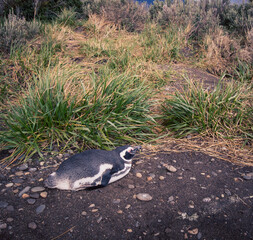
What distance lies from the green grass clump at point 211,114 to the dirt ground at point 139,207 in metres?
0.74

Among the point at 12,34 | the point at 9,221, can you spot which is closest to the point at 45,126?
the point at 9,221

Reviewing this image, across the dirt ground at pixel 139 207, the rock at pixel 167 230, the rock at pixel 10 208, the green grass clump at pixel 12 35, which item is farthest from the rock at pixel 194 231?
the green grass clump at pixel 12 35

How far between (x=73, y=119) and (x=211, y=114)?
1.73 metres

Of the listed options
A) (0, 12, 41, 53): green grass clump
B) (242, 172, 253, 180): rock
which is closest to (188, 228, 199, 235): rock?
(242, 172, 253, 180): rock

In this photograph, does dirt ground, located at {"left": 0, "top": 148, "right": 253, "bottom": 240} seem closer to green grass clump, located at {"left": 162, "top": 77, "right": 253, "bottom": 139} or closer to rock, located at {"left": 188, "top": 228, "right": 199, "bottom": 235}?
rock, located at {"left": 188, "top": 228, "right": 199, "bottom": 235}

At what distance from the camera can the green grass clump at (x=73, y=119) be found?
2.80 m

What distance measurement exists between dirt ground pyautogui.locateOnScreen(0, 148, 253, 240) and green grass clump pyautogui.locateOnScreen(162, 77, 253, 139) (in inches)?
29.3

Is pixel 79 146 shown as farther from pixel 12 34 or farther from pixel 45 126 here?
pixel 12 34

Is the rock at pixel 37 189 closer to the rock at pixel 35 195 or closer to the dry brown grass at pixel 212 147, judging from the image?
the rock at pixel 35 195

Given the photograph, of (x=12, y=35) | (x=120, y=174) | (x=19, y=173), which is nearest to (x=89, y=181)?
(x=120, y=174)

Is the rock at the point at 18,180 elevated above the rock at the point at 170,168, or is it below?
below

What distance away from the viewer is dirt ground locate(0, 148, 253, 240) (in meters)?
1.89

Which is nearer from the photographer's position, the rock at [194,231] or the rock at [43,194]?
the rock at [194,231]

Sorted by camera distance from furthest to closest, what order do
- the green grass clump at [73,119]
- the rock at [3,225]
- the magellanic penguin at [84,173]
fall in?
the green grass clump at [73,119] → the magellanic penguin at [84,173] → the rock at [3,225]
